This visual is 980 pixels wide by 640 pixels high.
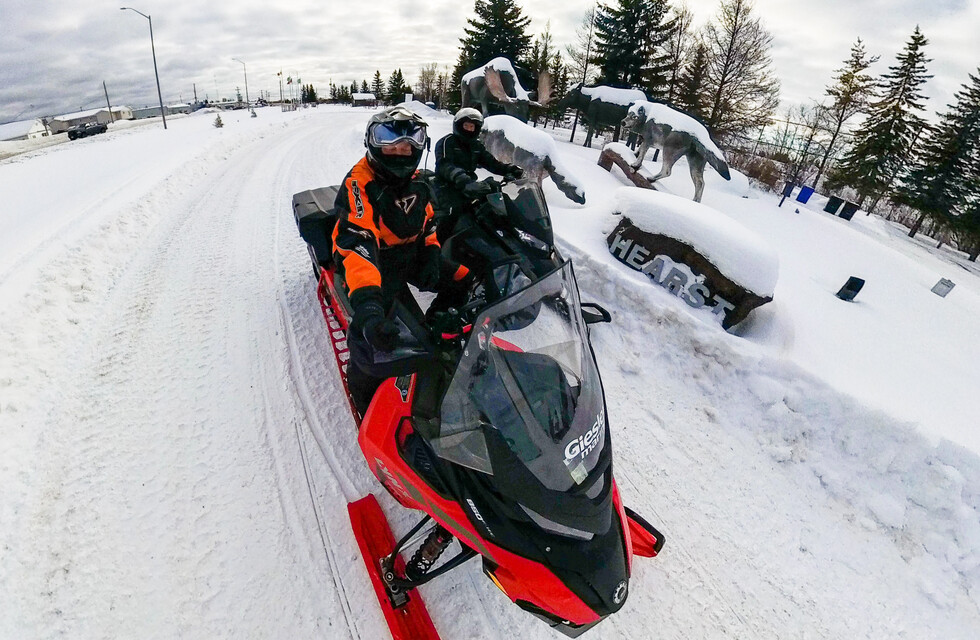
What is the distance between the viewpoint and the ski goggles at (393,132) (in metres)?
2.86

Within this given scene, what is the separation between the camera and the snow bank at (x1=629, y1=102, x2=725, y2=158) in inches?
424

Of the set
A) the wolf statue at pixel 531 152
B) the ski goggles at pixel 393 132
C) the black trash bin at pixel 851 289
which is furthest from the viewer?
the wolf statue at pixel 531 152

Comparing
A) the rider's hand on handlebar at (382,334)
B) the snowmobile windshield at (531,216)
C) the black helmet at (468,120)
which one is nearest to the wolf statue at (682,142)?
the black helmet at (468,120)

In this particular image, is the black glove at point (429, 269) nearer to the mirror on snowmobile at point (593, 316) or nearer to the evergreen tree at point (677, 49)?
Result: the mirror on snowmobile at point (593, 316)

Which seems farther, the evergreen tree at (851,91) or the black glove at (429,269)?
the evergreen tree at (851,91)

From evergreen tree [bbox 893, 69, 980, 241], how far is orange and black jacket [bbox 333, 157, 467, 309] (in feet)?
100

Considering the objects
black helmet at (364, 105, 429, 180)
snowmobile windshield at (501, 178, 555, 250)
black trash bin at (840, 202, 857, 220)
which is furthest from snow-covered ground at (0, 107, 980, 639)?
black trash bin at (840, 202, 857, 220)

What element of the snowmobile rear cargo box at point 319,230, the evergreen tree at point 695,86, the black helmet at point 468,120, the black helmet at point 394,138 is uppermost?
the evergreen tree at point 695,86

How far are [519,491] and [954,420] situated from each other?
464cm

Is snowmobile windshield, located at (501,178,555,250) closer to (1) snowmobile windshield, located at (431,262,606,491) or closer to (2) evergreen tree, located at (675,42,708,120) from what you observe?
(1) snowmobile windshield, located at (431,262,606,491)

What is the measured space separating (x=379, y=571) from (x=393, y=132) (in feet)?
8.84

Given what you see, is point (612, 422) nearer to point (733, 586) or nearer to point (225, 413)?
point (733, 586)

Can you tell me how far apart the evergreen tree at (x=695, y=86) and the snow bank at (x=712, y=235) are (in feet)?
66.2

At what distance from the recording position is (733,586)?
8.64 ft
